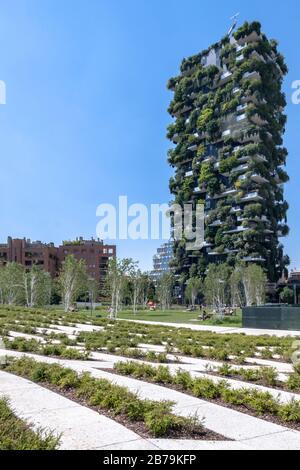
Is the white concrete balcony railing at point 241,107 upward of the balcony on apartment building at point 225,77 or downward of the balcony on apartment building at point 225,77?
downward

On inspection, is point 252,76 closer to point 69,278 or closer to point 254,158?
point 254,158

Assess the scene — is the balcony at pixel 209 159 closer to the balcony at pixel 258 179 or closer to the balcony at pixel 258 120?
the balcony at pixel 258 120

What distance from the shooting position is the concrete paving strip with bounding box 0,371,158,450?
5004 mm

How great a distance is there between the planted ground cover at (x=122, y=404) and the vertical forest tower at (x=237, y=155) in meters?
75.4

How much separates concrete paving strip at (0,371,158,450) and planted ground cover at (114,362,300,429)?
2.07 meters

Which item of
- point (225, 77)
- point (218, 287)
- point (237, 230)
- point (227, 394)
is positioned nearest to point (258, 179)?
point (237, 230)

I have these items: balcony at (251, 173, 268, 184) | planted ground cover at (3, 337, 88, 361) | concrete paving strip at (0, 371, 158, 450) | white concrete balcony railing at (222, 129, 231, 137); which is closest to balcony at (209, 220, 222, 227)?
balcony at (251, 173, 268, 184)

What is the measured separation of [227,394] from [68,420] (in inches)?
102

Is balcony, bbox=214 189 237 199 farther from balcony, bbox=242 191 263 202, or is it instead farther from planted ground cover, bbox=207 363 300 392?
planted ground cover, bbox=207 363 300 392

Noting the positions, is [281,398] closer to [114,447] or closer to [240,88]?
[114,447]

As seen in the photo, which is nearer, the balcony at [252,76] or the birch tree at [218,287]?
the birch tree at [218,287]

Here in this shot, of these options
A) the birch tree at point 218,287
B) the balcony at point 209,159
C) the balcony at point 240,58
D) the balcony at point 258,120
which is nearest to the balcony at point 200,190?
the balcony at point 209,159

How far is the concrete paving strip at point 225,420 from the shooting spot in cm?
529
